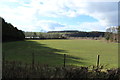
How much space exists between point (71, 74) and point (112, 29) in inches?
2510

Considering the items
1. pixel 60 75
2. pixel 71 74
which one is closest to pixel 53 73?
pixel 60 75

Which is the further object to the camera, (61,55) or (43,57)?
(61,55)

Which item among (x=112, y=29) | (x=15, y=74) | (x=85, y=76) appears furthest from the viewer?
(x=112, y=29)

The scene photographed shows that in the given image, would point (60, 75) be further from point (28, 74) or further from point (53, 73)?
point (28, 74)

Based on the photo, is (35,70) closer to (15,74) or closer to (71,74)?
(15,74)

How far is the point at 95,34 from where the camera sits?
125 metres

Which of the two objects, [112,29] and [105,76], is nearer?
[105,76]

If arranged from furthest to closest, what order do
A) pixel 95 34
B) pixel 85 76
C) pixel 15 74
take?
1. pixel 95 34
2. pixel 85 76
3. pixel 15 74

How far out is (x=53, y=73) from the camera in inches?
264

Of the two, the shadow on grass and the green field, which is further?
the green field

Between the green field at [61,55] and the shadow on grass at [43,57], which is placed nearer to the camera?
the shadow on grass at [43,57]

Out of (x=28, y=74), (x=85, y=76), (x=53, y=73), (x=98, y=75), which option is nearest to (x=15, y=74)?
(x=28, y=74)

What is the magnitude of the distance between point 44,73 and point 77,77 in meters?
1.59

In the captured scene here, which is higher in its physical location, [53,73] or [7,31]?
[7,31]
